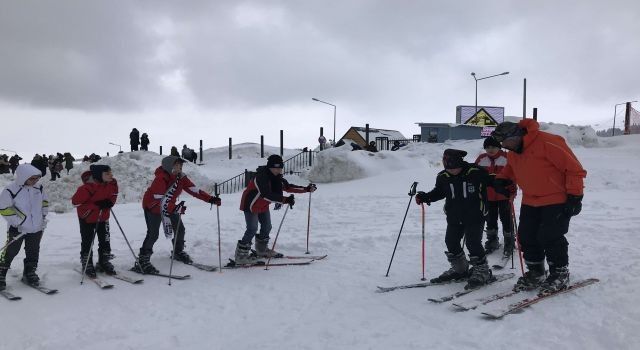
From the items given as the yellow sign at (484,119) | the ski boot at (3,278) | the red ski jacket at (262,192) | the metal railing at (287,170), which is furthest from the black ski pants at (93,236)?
the yellow sign at (484,119)

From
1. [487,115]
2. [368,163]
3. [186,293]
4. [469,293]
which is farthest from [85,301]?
[487,115]

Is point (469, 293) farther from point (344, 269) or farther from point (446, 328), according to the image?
point (344, 269)

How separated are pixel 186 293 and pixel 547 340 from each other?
4.05 meters

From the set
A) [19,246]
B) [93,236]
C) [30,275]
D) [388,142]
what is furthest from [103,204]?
[388,142]

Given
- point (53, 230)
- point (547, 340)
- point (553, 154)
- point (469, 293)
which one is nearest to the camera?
point (547, 340)

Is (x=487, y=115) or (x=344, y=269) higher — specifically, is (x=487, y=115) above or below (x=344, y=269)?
above

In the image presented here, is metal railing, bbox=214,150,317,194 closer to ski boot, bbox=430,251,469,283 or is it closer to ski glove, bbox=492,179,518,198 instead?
ski boot, bbox=430,251,469,283

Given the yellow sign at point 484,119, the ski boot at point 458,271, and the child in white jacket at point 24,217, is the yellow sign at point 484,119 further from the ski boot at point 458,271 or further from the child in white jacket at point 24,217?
the child in white jacket at point 24,217

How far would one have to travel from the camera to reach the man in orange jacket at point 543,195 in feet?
15.5

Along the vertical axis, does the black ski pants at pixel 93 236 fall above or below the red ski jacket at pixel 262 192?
below

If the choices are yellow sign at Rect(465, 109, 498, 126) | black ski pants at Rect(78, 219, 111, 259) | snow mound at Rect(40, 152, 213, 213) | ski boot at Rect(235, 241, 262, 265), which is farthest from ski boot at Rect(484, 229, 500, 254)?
yellow sign at Rect(465, 109, 498, 126)

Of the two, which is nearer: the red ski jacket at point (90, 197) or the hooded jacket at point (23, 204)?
the hooded jacket at point (23, 204)

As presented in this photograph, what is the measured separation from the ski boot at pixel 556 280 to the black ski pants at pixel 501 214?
180cm

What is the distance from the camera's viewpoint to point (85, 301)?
5383 millimetres
